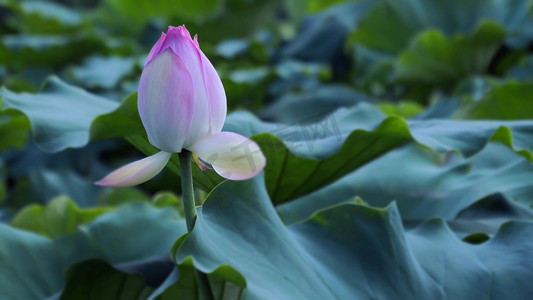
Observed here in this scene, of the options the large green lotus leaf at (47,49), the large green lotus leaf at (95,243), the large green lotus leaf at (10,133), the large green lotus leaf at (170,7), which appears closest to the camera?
the large green lotus leaf at (95,243)

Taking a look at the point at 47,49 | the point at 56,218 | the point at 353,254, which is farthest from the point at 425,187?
the point at 47,49

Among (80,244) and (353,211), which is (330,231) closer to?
(353,211)

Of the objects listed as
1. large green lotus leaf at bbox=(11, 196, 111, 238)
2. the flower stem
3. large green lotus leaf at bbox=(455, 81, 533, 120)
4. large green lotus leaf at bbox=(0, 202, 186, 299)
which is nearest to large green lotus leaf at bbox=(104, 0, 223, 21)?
large green lotus leaf at bbox=(455, 81, 533, 120)

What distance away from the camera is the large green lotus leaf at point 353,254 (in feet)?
2.33

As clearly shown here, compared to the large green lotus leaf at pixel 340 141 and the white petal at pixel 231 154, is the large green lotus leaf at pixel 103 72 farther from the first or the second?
the white petal at pixel 231 154

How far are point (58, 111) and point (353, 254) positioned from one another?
45 centimetres

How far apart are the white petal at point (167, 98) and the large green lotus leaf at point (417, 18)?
215 cm

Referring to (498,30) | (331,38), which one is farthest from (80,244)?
(331,38)

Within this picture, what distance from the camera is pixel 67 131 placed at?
926 millimetres

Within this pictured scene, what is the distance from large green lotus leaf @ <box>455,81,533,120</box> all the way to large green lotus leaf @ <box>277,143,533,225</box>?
261mm

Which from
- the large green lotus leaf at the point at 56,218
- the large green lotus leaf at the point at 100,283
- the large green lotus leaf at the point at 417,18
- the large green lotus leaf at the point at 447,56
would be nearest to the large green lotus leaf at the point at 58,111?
the large green lotus leaf at the point at 100,283

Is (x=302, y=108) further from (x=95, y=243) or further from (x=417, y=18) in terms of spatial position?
(x=95, y=243)

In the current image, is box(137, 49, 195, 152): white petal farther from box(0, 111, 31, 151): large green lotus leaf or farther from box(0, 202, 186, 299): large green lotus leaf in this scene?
box(0, 111, 31, 151): large green lotus leaf

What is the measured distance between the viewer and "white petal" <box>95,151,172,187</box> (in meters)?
0.53
